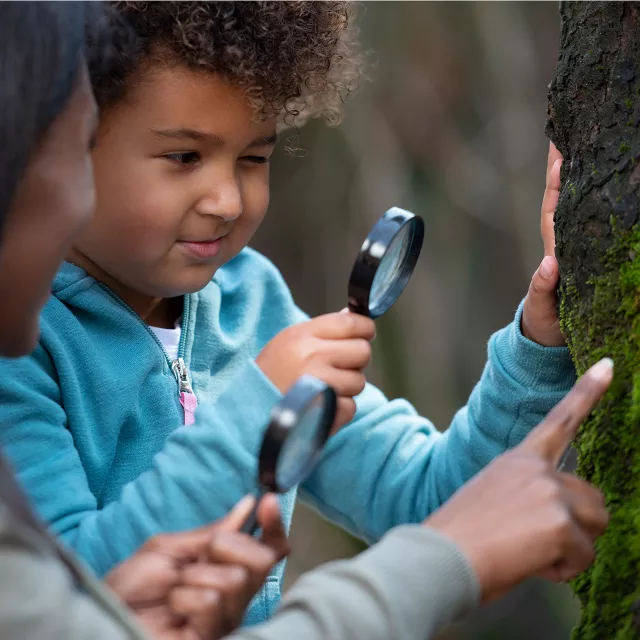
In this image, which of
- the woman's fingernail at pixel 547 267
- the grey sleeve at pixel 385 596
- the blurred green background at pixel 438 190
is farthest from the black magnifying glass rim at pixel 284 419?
the blurred green background at pixel 438 190

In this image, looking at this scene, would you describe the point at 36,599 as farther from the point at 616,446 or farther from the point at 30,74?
the point at 616,446

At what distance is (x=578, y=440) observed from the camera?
1438mm

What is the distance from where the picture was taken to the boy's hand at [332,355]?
1.47m

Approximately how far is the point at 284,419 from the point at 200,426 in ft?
1.19

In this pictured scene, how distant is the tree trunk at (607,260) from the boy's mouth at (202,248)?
549 mm

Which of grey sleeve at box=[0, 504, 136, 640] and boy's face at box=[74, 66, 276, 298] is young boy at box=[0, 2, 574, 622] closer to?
boy's face at box=[74, 66, 276, 298]

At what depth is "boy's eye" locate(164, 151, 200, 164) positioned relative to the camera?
160cm

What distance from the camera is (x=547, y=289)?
1555 millimetres

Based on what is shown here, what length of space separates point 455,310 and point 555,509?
344cm

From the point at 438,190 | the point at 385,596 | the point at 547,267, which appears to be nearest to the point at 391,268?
the point at 547,267

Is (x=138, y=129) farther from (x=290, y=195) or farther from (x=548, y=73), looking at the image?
(x=548, y=73)

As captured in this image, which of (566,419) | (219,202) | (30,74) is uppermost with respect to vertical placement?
(30,74)

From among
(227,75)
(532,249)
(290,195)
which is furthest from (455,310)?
(227,75)

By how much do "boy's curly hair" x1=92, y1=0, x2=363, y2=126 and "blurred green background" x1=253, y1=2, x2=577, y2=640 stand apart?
2.55m
